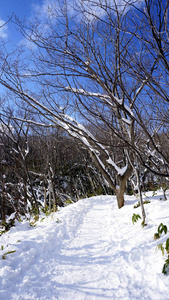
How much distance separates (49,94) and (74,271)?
3.48m

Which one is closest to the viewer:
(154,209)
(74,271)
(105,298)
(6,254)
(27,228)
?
(105,298)

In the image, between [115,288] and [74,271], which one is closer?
[115,288]

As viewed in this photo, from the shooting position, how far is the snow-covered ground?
196cm

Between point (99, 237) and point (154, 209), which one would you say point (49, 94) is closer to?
point (99, 237)

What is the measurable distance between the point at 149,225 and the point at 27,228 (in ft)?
10.2

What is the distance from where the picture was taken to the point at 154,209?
13.6 feet

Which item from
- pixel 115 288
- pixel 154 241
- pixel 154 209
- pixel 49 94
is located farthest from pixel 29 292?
pixel 49 94

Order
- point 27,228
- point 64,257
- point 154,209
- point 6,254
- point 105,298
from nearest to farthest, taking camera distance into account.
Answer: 1. point 105,298
2. point 6,254
3. point 64,257
4. point 154,209
5. point 27,228

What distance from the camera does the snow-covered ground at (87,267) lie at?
1.96 meters

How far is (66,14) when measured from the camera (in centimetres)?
296

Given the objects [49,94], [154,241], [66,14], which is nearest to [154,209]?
[154,241]

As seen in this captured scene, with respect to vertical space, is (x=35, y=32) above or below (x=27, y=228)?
above

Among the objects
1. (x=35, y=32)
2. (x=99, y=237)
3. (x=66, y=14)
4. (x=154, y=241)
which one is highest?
(x=66, y=14)

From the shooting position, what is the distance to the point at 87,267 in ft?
8.30
